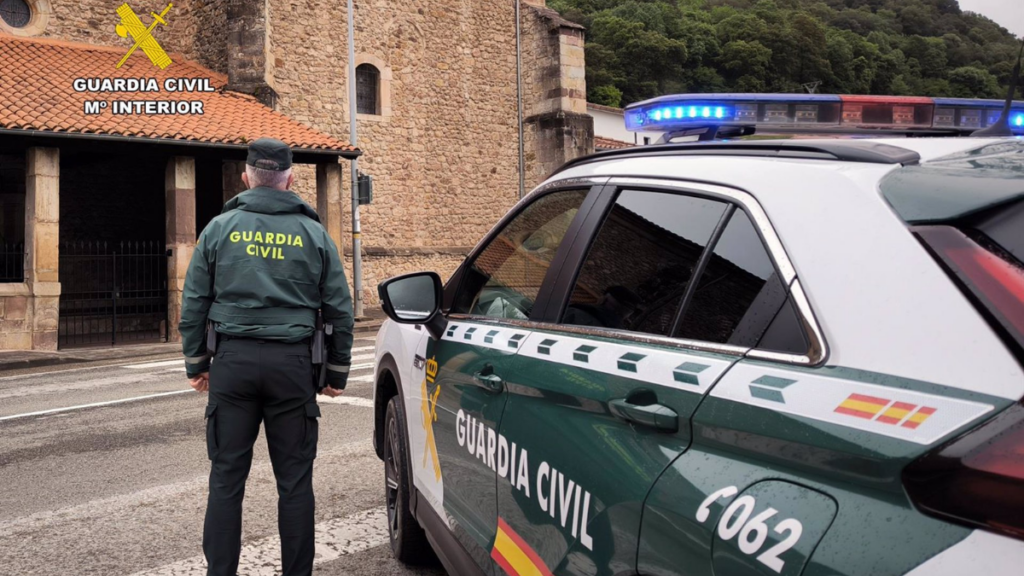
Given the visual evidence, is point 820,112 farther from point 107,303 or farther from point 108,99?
point 107,303

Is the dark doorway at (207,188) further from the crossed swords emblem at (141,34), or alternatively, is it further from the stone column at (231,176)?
the crossed swords emblem at (141,34)

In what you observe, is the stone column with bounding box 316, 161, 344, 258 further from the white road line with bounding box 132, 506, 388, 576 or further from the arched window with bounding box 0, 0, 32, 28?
the white road line with bounding box 132, 506, 388, 576

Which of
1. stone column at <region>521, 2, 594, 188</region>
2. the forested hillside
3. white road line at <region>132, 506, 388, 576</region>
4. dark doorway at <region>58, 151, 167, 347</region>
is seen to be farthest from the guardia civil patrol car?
stone column at <region>521, 2, 594, 188</region>

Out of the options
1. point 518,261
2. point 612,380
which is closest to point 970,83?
point 518,261

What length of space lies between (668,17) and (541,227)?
2125 inches

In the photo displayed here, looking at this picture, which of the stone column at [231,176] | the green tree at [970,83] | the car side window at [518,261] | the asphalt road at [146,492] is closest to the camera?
the car side window at [518,261]

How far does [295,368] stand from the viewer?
11.1ft

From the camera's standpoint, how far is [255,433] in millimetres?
3461

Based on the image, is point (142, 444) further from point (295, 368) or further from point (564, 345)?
point (564, 345)

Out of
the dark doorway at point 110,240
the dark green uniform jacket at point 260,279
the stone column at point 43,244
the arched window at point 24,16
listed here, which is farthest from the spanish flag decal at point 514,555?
the arched window at point 24,16

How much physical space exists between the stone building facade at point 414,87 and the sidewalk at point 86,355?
7.39 m

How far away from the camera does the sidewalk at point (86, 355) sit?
1396 cm

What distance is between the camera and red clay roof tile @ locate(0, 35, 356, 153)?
1634 cm

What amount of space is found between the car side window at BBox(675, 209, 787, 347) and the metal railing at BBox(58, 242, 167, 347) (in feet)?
54.4
